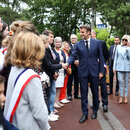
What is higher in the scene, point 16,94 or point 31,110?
point 16,94

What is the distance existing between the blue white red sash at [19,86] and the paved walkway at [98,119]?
2.60 metres

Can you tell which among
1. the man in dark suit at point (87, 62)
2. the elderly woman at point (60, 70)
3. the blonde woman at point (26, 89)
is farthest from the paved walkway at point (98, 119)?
the blonde woman at point (26, 89)

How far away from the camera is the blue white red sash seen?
1.90m

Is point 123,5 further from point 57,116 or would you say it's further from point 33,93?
point 33,93

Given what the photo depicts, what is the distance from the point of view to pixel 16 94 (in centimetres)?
193

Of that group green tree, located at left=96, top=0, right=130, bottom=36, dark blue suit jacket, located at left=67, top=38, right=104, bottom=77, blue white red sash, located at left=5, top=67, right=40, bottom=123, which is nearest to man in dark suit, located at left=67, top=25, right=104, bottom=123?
dark blue suit jacket, located at left=67, top=38, right=104, bottom=77

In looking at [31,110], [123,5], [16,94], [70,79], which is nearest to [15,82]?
[16,94]

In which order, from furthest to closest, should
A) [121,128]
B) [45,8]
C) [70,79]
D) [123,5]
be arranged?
[45,8] → [123,5] → [70,79] → [121,128]

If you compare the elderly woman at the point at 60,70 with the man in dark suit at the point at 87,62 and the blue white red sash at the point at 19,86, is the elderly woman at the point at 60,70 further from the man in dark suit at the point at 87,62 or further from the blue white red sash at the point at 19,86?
the blue white red sash at the point at 19,86

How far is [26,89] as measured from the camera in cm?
192

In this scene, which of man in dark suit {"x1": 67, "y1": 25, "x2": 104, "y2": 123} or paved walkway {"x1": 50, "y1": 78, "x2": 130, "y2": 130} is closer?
paved walkway {"x1": 50, "y1": 78, "x2": 130, "y2": 130}

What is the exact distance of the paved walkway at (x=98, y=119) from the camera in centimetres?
439

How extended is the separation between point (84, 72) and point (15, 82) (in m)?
2.95

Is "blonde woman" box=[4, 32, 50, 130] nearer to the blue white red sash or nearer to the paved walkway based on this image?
the blue white red sash
